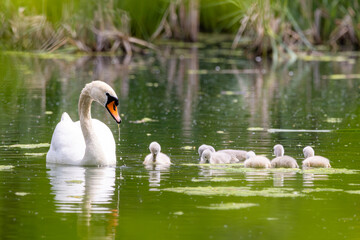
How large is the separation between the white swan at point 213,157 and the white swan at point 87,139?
101 centimetres

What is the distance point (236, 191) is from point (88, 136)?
237 centimetres

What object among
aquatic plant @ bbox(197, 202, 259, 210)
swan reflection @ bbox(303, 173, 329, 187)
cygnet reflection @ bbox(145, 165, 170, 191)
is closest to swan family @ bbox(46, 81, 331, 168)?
cygnet reflection @ bbox(145, 165, 170, 191)

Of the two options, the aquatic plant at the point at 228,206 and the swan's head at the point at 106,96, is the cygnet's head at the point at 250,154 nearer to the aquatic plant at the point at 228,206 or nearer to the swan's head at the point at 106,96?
the swan's head at the point at 106,96

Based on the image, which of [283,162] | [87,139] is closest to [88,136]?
[87,139]

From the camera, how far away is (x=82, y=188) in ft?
28.8

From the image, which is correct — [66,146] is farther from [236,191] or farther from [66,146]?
[236,191]

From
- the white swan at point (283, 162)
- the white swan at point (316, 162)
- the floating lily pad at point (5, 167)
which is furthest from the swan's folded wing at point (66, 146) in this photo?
the white swan at point (316, 162)

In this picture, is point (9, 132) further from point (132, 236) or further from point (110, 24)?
point (110, 24)

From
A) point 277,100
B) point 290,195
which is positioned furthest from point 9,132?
point 277,100

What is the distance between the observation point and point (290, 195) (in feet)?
27.7

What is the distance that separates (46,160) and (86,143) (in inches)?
21.0

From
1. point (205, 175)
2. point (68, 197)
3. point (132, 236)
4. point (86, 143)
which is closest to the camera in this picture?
point (132, 236)

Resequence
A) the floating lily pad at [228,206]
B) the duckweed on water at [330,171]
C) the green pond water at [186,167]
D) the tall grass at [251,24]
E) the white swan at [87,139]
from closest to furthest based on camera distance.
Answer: the green pond water at [186,167] < the floating lily pad at [228,206] < the duckweed on water at [330,171] < the white swan at [87,139] < the tall grass at [251,24]

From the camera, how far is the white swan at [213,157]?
1001 centimetres
